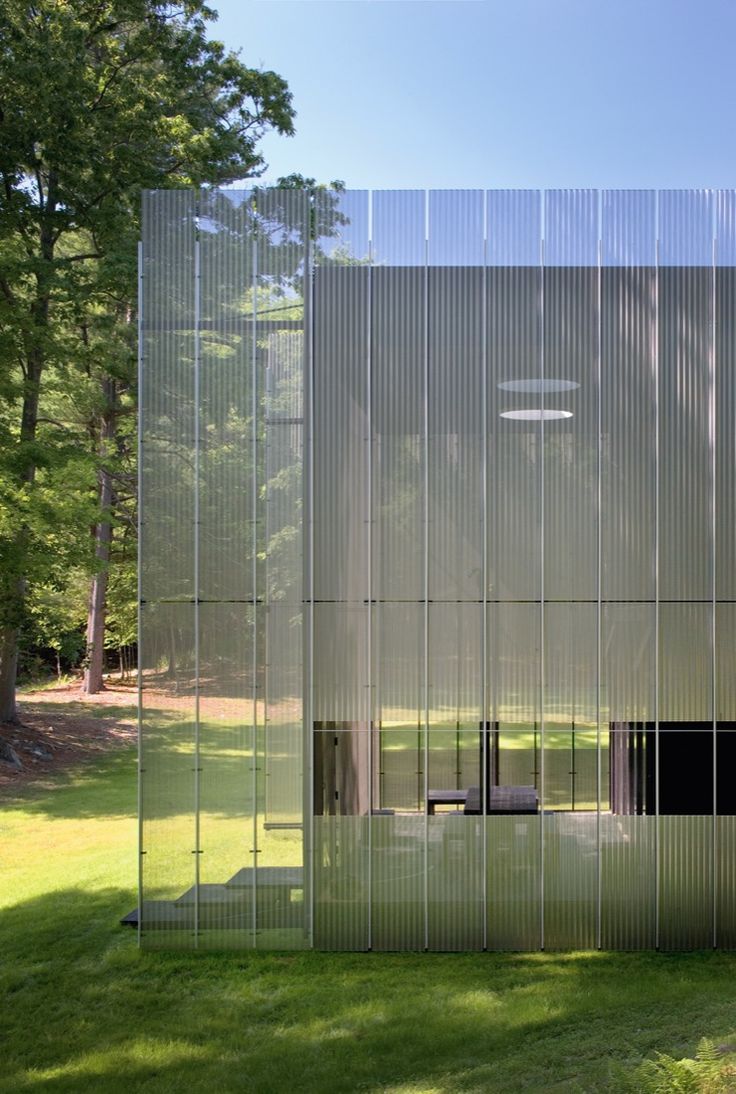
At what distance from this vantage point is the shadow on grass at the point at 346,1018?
696cm

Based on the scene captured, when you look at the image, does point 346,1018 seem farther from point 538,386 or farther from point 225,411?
point 538,386

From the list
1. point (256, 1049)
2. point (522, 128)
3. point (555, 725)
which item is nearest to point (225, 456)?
point (555, 725)

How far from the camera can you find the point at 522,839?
29.9 ft

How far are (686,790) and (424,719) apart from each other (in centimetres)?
249

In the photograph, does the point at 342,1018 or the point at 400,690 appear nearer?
the point at 342,1018

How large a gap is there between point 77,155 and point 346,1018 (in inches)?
632

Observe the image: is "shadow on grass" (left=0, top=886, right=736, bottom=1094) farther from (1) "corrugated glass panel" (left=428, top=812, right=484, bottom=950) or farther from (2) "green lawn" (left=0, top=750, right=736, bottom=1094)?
(1) "corrugated glass panel" (left=428, top=812, right=484, bottom=950)

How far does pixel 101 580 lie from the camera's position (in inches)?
1007

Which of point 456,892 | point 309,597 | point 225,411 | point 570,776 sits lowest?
point 456,892

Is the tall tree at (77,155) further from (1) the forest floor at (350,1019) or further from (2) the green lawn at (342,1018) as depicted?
(2) the green lawn at (342,1018)

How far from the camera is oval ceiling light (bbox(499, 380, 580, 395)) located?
30.2 feet

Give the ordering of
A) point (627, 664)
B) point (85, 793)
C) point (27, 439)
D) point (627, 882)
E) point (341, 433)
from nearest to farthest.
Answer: point (627, 882) < point (627, 664) < point (341, 433) < point (85, 793) < point (27, 439)

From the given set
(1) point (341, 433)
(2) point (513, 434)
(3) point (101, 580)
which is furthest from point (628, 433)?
(3) point (101, 580)

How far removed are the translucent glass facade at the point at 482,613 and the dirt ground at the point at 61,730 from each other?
1021 centimetres
